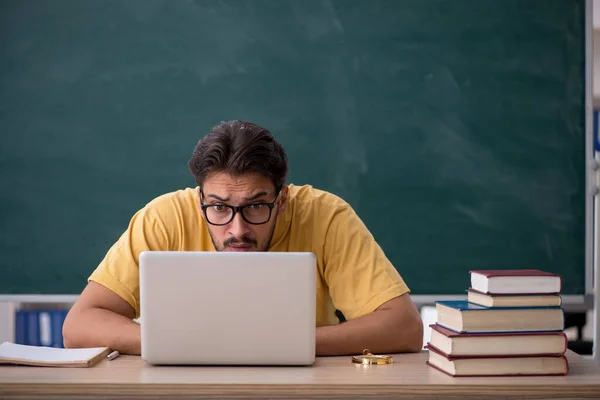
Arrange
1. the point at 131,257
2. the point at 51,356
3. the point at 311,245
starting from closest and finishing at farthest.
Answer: the point at 51,356 → the point at 131,257 → the point at 311,245

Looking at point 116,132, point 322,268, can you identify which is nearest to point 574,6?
point 322,268

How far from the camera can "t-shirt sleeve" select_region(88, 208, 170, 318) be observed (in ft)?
7.06

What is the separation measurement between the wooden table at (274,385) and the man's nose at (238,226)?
1.85ft

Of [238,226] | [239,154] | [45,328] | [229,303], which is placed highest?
[239,154]

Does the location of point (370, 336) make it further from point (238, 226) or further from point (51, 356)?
point (51, 356)

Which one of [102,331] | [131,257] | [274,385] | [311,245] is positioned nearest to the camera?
[274,385]

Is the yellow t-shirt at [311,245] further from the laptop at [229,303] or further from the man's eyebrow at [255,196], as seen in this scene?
the laptop at [229,303]

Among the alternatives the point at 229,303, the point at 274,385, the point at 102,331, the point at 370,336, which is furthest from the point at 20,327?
the point at 274,385

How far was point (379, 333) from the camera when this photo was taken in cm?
193

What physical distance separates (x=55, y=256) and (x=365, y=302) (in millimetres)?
1759

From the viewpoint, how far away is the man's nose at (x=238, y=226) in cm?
206

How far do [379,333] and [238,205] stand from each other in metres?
0.52

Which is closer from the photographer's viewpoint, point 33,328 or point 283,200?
point 283,200

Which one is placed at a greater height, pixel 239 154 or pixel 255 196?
pixel 239 154
